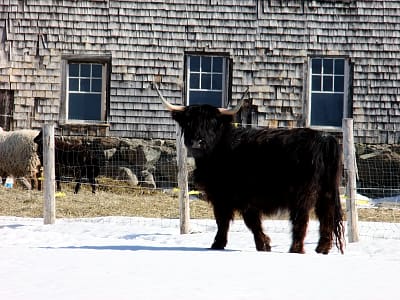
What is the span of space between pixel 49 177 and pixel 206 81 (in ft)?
22.1

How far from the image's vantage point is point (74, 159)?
675 inches

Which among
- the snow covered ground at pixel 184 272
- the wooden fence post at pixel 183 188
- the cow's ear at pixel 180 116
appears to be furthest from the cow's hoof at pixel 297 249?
the wooden fence post at pixel 183 188

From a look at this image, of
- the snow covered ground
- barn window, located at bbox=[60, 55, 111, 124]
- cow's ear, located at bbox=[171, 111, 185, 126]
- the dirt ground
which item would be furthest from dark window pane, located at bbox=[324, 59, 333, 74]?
cow's ear, located at bbox=[171, 111, 185, 126]

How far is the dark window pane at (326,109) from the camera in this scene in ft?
58.6

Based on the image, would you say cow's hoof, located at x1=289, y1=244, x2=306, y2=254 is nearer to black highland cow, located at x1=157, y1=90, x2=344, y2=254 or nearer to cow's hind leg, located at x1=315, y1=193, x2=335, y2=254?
black highland cow, located at x1=157, y1=90, x2=344, y2=254

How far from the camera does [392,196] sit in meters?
17.2

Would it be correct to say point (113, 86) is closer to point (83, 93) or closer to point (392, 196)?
point (83, 93)

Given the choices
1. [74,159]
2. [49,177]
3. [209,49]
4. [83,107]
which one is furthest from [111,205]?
[209,49]

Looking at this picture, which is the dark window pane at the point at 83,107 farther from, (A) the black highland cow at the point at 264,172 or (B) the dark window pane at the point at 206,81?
(A) the black highland cow at the point at 264,172

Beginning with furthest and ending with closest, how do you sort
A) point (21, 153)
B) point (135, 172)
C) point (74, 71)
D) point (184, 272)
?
point (74, 71), point (135, 172), point (21, 153), point (184, 272)

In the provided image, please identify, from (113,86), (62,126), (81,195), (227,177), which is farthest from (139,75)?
(227,177)

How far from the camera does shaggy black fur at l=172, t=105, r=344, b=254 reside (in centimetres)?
791

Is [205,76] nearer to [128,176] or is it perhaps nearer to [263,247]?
[128,176]

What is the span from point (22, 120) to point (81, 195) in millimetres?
2708
